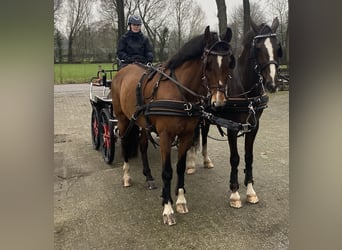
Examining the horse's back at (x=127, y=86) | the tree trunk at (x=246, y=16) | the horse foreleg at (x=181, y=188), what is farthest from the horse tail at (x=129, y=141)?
the tree trunk at (x=246, y=16)

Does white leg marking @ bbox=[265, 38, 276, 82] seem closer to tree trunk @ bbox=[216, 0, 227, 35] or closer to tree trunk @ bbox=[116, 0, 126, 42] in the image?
tree trunk @ bbox=[216, 0, 227, 35]

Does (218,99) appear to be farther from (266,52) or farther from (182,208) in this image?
(182,208)

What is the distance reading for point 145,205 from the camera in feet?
5.62

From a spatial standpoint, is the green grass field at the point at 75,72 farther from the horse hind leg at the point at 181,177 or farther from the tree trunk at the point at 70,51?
the horse hind leg at the point at 181,177

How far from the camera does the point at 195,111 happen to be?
1.62 meters

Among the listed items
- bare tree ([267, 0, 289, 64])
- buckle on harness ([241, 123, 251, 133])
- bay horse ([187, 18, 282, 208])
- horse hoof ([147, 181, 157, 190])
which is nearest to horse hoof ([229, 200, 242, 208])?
bay horse ([187, 18, 282, 208])

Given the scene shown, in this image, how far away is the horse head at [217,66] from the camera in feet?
4.52

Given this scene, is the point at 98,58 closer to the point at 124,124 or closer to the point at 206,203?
the point at 206,203

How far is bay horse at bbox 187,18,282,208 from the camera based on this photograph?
53.1 inches

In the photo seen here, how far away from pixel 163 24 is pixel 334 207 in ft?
2.59

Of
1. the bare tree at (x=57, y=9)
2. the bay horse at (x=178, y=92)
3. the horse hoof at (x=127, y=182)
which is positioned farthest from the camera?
the horse hoof at (x=127, y=182)

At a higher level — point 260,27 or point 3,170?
point 260,27

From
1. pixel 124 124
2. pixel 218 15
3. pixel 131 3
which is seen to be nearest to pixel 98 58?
pixel 131 3

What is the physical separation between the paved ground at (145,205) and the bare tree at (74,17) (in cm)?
15
